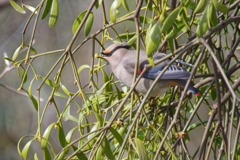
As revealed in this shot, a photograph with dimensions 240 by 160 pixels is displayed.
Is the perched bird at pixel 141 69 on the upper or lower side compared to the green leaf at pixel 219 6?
lower

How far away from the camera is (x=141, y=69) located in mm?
1440

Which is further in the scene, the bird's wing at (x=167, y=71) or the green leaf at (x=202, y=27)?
the bird's wing at (x=167, y=71)

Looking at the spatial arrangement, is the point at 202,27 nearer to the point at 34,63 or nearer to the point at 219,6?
the point at 219,6

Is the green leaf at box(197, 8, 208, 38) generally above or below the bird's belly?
above

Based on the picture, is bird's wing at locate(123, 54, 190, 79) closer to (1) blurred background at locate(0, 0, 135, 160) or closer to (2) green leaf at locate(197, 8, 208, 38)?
(2) green leaf at locate(197, 8, 208, 38)

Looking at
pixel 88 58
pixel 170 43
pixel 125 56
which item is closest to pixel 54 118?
pixel 88 58

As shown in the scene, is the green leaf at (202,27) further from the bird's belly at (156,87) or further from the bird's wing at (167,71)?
the bird's belly at (156,87)

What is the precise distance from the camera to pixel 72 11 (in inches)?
151

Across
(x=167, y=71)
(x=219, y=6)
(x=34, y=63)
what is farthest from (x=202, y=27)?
(x=34, y=63)

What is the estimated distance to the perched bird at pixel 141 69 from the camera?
1.31 metres

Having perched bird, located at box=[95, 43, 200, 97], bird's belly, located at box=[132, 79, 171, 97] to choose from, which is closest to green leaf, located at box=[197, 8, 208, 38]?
perched bird, located at box=[95, 43, 200, 97]

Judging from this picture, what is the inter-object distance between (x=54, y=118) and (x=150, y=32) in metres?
3.44

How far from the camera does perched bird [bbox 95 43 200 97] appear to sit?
1313mm

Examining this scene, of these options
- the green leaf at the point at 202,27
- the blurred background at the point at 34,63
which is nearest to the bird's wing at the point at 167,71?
the green leaf at the point at 202,27
